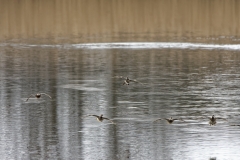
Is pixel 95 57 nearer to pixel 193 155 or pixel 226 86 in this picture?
pixel 226 86

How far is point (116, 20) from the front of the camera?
80125 millimetres

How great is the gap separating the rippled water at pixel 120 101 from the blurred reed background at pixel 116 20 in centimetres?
839

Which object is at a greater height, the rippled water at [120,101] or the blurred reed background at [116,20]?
the blurred reed background at [116,20]

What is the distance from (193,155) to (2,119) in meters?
9.09

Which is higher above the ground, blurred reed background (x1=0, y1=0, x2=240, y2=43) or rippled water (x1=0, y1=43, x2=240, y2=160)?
blurred reed background (x1=0, y1=0, x2=240, y2=43)

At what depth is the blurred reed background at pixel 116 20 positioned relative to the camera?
219 ft

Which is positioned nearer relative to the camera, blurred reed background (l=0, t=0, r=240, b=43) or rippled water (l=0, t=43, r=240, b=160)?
rippled water (l=0, t=43, r=240, b=160)

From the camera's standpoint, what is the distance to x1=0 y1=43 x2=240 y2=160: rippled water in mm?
25953

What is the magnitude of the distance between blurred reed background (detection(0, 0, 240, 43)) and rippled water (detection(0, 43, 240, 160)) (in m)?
8.39

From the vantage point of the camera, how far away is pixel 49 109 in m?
33.5

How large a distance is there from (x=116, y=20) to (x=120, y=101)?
148 ft

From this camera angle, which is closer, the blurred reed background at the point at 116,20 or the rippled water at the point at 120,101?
the rippled water at the point at 120,101

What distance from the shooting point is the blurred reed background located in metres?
66.8

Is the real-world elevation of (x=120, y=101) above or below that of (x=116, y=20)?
below
